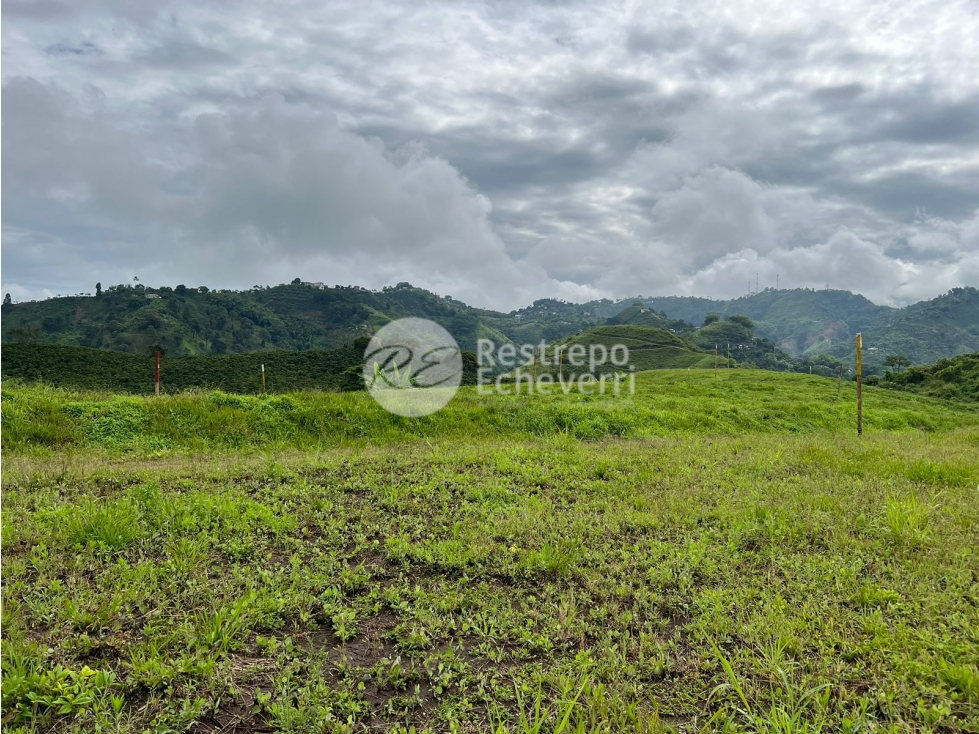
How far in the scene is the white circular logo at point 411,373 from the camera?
1605cm

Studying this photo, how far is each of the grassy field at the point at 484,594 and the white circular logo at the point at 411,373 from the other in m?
5.21

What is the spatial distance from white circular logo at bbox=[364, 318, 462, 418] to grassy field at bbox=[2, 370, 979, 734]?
17.1 ft

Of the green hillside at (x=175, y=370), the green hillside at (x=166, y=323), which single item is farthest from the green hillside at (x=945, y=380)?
the green hillside at (x=166, y=323)

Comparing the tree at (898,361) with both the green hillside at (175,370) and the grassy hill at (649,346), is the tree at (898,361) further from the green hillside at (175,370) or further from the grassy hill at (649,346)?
the green hillside at (175,370)

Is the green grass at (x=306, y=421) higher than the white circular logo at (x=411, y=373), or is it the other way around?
the white circular logo at (x=411, y=373)

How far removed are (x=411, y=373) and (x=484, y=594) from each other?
57.5ft

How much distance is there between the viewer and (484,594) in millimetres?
5352

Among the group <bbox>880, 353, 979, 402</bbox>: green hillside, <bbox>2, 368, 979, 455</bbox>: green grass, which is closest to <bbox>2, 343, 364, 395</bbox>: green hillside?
<bbox>2, 368, 979, 455</bbox>: green grass

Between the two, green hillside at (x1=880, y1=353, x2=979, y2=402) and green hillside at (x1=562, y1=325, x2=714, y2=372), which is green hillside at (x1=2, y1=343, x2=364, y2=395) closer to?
green hillside at (x1=880, y1=353, x2=979, y2=402)

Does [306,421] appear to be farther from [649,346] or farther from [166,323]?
[166,323]

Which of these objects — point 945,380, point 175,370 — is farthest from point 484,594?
point 945,380

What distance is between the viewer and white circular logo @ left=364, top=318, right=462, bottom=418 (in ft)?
52.6

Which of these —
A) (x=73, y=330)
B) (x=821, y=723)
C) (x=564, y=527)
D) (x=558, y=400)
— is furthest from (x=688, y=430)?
(x=73, y=330)

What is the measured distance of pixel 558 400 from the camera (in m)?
19.2
